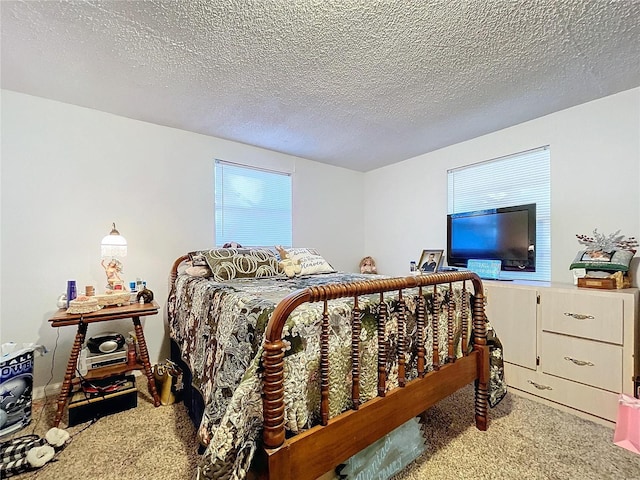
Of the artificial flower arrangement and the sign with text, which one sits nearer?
the sign with text

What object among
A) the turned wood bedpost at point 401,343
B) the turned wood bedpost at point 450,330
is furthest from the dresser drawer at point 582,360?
the turned wood bedpost at point 401,343

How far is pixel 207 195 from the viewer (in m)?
3.00

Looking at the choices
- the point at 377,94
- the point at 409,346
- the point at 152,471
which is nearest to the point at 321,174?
the point at 377,94

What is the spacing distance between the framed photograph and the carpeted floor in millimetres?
1539

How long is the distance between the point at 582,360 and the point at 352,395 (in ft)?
5.91

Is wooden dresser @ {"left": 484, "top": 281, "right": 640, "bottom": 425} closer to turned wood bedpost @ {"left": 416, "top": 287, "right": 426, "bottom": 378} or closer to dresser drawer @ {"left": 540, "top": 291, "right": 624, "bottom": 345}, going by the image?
dresser drawer @ {"left": 540, "top": 291, "right": 624, "bottom": 345}

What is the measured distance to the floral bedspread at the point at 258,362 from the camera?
0.92 metres

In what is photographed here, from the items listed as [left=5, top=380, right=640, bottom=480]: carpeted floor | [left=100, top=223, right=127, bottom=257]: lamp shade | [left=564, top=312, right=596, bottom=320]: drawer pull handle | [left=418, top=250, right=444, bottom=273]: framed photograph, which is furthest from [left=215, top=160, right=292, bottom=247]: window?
[left=564, top=312, right=596, bottom=320]: drawer pull handle

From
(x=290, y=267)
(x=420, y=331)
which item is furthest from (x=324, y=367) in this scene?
(x=290, y=267)

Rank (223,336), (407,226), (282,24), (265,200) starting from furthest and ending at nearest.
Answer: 1. (407,226)
2. (265,200)
3. (282,24)
4. (223,336)

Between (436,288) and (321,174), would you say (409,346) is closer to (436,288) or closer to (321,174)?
(436,288)

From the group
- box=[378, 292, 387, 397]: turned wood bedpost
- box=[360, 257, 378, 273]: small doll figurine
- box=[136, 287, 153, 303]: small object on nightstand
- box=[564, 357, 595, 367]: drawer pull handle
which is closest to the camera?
box=[378, 292, 387, 397]: turned wood bedpost

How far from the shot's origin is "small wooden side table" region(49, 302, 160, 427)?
1796 millimetres

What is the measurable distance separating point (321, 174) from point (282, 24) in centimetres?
246
